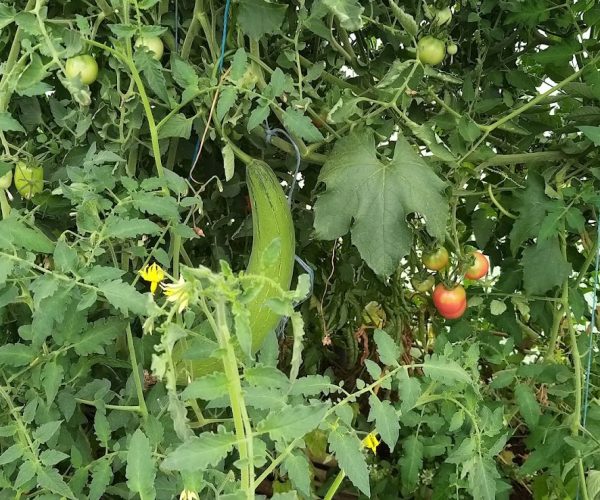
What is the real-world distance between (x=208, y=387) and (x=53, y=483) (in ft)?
0.95

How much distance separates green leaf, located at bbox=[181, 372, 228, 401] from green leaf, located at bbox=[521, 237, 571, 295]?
2.07 feet

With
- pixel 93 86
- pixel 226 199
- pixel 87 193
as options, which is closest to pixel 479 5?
pixel 226 199

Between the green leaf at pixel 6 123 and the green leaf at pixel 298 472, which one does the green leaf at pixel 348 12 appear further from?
the green leaf at pixel 298 472

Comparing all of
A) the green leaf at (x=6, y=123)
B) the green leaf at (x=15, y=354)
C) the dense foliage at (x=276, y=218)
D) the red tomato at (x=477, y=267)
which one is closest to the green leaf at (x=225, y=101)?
the dense foliage at (x=276, y=218)

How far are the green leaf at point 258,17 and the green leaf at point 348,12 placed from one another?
0.08 metres

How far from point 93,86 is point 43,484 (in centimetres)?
55

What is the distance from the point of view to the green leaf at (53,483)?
70 cm

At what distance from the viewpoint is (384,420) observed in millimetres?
693

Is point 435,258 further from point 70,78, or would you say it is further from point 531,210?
point 70,78

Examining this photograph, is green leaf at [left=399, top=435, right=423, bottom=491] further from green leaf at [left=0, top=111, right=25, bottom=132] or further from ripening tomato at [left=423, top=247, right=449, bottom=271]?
green leaf at [left=0, top=111, right=25, bottom=132]

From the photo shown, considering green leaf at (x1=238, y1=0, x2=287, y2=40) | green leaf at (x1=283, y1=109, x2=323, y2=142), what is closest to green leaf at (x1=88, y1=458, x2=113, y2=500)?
green leaf at (x1=283, y1=109, x2=323, y2=142)

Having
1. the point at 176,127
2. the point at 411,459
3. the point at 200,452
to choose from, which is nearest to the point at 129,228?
the point at 176,127

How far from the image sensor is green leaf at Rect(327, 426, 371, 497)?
0.65m

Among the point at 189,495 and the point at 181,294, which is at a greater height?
the point at 181,294
